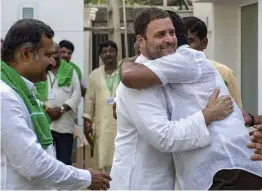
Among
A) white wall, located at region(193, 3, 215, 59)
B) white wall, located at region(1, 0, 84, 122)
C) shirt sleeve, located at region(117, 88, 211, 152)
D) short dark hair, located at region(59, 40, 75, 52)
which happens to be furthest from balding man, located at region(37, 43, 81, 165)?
shirt sleeve, located at region(117, 88, 211, 152)

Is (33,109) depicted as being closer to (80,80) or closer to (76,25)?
(80,80)

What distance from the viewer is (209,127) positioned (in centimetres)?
269

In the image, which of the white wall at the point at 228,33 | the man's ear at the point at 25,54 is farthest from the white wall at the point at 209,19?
the man's ear at the point at 25,54

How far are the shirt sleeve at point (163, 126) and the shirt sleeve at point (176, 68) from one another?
126 mm

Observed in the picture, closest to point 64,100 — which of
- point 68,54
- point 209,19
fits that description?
point 68,54

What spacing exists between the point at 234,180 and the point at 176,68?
2.08 ft

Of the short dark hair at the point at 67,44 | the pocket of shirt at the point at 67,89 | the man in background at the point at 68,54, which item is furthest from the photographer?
the short dark hair at the point at 67,44

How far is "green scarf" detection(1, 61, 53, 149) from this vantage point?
96.9 inches

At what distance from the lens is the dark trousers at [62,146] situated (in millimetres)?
6602

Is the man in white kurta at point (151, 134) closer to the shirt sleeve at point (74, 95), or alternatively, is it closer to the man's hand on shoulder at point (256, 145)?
the man's hand on shoulder at point (256, 145)

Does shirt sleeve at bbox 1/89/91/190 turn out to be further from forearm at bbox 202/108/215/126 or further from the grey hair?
forearm at bbox 202/108/215/126

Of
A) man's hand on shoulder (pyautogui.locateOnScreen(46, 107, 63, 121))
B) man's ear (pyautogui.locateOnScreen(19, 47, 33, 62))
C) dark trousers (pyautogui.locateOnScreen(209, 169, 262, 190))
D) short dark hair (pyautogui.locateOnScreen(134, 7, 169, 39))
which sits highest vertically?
short dark hair (pyautogui.locateOnScreen(134, 7, 169, 39))

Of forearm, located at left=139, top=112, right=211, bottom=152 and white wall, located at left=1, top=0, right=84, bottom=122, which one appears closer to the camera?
forearm, located at left=139, top=112, right=211, bottom=152

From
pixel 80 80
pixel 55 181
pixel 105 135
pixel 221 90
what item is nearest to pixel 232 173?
pixel 221 90
